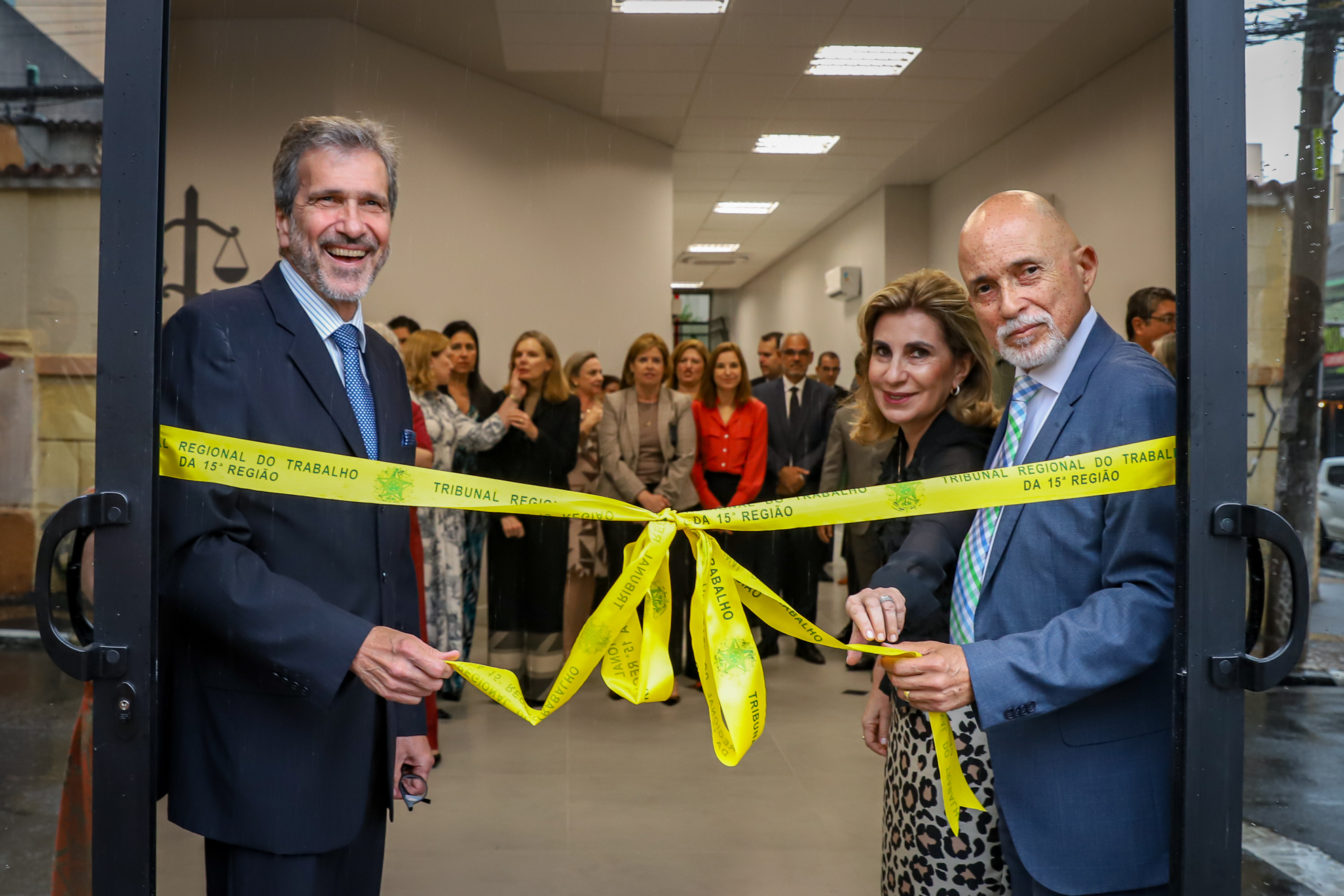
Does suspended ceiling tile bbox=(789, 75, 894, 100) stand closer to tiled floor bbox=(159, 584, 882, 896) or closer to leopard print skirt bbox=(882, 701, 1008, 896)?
tiled floor bbox=(159, 584, 882, 896)

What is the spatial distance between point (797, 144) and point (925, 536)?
9.00m

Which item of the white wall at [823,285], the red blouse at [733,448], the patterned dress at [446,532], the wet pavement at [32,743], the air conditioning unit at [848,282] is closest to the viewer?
the wet pavement at [32,743]

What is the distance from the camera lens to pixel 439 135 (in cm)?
773

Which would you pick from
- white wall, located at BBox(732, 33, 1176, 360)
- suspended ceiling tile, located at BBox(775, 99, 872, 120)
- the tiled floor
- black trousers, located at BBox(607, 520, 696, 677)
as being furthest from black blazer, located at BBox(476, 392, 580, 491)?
suspended ceiling tile, located at BBox(775, 99, 872, 120)

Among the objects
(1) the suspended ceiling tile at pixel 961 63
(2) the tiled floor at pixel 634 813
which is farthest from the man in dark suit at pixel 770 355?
(2) the tiled floor at pixel 634 813

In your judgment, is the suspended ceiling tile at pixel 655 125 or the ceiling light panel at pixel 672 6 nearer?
the ceiling light panel at pixel 672 6

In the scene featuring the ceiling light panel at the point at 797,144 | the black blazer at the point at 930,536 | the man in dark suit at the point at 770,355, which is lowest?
the black blazer at the point at 930,536

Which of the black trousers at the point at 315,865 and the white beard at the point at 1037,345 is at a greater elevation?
the white beard at the point at 1037,345

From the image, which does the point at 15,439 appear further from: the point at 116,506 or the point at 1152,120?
the point at 1152,120

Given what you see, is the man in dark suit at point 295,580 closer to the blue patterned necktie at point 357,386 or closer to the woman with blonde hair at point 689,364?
the blue patterned necktie at point 357,386

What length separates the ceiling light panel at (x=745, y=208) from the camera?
13461mm

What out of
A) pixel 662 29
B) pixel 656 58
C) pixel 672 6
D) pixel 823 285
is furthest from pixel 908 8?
pixel 823 285

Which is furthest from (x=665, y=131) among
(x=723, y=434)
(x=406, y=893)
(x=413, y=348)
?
(x=406, y=893)

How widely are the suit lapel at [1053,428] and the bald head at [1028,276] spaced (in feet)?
0.20
